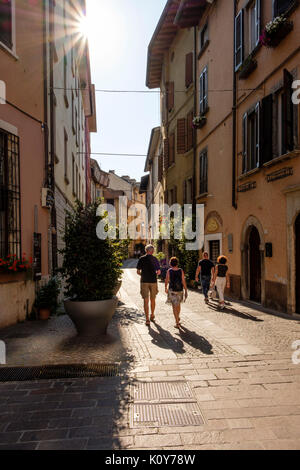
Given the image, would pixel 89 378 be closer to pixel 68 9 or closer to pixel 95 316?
pixel 95 316

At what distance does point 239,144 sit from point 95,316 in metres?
8.22

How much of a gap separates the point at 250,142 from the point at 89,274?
24.2 ft

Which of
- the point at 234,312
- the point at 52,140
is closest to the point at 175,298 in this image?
the point at 234,312

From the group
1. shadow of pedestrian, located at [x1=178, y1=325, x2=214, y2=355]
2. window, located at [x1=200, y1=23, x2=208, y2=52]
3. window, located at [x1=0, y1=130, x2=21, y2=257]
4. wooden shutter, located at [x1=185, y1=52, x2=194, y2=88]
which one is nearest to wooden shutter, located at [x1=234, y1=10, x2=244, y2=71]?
window, located at [x1=200, y1=23, x2=208, y2=52]

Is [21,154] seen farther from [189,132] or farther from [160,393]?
[189,132]

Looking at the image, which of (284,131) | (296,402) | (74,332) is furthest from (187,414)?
(284,131)

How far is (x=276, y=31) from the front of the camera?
9320 millimetres

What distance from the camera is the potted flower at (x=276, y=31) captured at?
9.10 metres

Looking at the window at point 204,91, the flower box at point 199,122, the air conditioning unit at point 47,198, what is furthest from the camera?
the flower box at point 199,122

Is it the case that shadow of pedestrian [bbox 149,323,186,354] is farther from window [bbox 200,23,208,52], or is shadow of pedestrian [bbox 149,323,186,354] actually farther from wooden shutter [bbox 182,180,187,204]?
window [bbox 200,23,208,52]

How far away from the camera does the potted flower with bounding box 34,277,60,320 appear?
877 centimetres

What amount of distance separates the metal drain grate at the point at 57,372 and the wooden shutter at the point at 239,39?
34.9ft

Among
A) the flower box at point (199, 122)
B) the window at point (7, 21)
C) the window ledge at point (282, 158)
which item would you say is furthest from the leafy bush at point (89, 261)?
the flower box at point (199, 122)

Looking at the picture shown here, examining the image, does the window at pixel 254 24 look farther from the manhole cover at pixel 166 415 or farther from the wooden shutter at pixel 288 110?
the manhole cover at pixel 166 415
